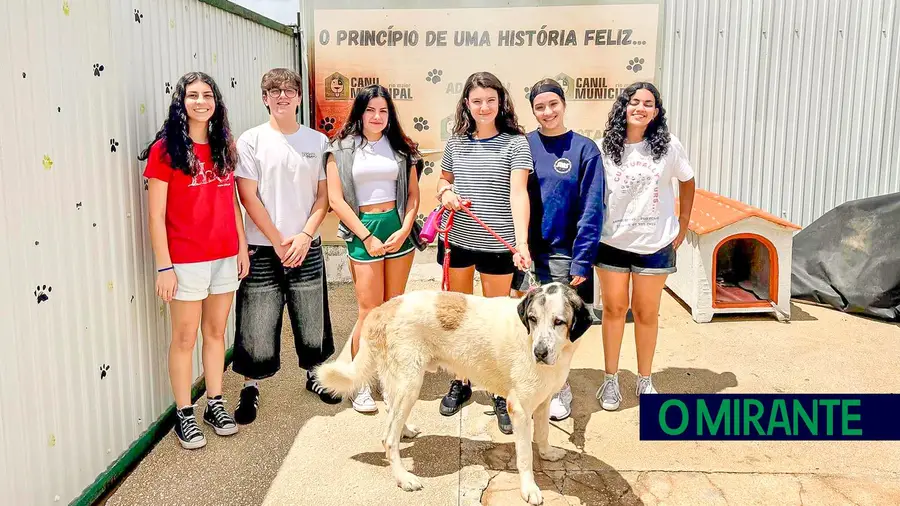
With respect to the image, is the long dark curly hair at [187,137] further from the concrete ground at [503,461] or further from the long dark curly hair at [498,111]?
the concrete ground at [503,461]

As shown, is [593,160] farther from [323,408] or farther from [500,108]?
[323,408]

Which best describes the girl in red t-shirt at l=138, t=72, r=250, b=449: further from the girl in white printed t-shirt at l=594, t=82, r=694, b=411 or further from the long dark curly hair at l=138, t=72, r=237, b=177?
the girl in white printed t-shirt at l=594, t=82, r=694, b=411

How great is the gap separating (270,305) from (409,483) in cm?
144

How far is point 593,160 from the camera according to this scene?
3.52 meters

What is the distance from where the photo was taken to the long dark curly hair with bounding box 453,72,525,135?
350 centimetres

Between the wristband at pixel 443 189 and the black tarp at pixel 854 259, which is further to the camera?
the black tarp at pixel 854 259

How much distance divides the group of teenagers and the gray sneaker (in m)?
0.01

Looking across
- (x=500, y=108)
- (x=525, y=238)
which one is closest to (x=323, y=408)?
(x=525, y=238)

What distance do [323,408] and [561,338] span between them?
6.36 ft

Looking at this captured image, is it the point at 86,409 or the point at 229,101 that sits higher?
the point at 229,101

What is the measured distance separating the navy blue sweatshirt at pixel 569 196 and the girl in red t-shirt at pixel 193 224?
5.61 ft

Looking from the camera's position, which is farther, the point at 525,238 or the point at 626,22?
the point at 626,22

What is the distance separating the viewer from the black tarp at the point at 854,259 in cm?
580

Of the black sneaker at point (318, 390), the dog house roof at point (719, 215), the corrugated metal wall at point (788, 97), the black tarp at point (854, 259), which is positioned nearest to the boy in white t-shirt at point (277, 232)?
the black sneaker at point (318, 390)
